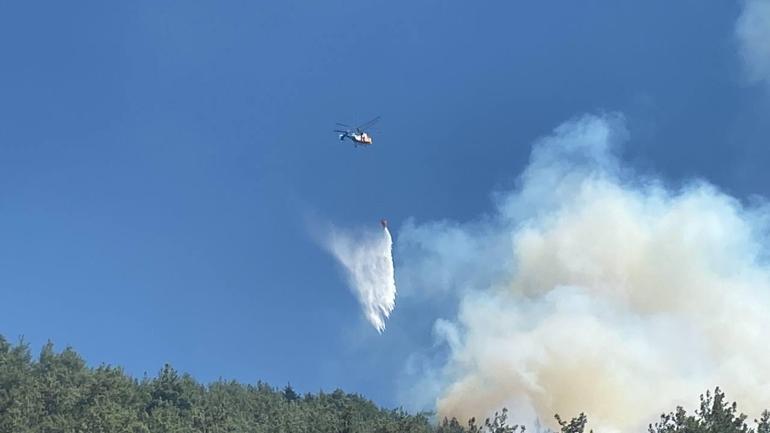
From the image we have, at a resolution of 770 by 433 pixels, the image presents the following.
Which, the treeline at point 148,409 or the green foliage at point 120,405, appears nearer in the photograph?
the treeline at point 148,409

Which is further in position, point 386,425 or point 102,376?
point 102,376

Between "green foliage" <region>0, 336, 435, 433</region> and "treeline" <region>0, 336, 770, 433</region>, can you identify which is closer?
"treeline" <region>0, 336, 770, 433</region>

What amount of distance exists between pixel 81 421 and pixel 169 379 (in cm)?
5402

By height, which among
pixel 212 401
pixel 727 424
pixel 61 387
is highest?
pixel 212 401

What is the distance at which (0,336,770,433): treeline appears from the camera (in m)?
76.4

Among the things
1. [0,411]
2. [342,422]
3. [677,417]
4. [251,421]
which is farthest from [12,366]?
[677,417]

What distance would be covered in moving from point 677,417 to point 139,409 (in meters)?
103

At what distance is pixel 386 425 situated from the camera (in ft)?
253

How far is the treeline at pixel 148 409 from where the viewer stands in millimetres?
76438

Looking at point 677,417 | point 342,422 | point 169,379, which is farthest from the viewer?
point 169,379

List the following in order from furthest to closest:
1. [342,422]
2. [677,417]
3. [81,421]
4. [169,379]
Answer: [169,379]
[81,421]
[342,422]
[677,417]

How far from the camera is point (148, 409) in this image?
166m

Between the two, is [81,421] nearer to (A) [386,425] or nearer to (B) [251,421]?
(B) [251,421]

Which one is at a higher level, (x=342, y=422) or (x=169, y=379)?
(x=169, y=379)
